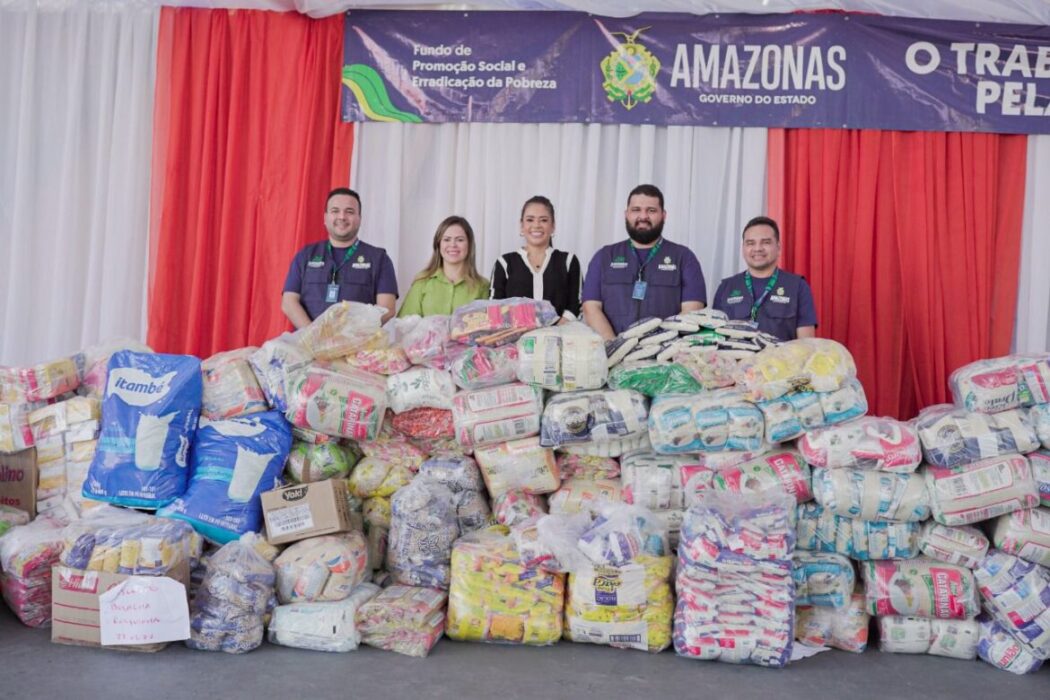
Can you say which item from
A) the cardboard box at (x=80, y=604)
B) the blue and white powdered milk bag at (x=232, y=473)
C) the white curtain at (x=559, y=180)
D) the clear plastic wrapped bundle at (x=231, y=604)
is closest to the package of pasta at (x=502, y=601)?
the clear plastic wrapped bundle at (x=231, y=604)

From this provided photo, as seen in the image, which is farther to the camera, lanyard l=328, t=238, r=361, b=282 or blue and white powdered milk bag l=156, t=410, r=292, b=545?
lanyard l=328, t=238, r=361, b=282

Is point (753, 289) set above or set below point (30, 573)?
above

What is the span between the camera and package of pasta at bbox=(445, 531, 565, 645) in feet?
10.2

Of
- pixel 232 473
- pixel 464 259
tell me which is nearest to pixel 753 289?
pixel 464 259

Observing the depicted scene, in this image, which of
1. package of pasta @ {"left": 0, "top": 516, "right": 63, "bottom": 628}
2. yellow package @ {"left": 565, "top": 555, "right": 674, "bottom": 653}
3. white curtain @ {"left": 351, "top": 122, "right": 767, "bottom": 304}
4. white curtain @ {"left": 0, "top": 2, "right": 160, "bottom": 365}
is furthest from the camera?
white curtain @ {"left": 0, "top": 2, "right": 160, "bottom": 365}

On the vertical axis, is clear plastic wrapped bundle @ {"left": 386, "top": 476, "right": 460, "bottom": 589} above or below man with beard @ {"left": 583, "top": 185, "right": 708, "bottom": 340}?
below

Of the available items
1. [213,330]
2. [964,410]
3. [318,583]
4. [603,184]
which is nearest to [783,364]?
[964,410]

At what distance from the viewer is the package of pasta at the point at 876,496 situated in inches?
124

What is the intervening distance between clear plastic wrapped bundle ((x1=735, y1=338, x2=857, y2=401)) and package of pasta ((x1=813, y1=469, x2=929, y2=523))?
32 centimetres

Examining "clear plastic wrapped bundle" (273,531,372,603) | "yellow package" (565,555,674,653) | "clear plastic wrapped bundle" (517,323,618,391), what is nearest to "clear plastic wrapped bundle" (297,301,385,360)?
"clear plastic wrapped bundle" (517,323,618,391)

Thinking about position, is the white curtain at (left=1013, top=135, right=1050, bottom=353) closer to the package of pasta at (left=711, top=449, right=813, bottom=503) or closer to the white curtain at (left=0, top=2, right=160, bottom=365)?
the package of pasta at (left=711, top=449, right=813, bottom=503)

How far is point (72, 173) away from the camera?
17.1ft

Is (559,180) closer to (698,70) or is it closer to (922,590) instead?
(698,70)

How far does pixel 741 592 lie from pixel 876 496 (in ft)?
1.98
